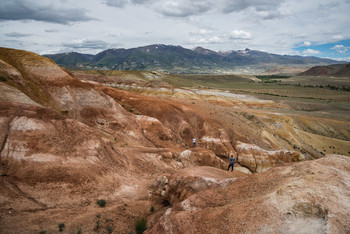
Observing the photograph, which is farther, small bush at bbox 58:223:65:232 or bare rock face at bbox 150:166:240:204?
bare rock face at bbox 150:166:240:204

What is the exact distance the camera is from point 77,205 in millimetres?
15367

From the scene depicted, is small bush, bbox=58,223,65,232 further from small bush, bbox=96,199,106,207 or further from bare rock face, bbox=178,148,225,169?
bare rock face, bbox=178,148,225,169

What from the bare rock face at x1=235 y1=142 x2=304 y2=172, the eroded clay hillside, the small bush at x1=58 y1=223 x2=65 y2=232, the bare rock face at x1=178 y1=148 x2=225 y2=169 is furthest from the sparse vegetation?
the bare rock face at x1=235 y1=142 x2=304 y2=172

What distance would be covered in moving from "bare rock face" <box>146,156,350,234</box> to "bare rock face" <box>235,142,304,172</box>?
68.3ft

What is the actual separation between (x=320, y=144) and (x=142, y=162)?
43222 mm

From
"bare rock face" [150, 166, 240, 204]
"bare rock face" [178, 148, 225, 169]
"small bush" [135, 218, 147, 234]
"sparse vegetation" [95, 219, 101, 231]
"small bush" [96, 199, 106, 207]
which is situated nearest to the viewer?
"sparse vegetation" [95, 219, 101, 231]

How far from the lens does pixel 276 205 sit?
9.12 m

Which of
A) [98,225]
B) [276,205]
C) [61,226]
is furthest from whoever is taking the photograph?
[98,225]

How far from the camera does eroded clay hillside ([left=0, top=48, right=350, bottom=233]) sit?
9.62 m

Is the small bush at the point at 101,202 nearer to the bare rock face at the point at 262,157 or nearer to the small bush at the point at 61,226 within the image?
the small bush at the point at 61,226

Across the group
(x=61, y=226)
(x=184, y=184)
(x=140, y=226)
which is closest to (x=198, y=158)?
(x=184, y=184)

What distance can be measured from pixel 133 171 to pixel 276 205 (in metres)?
16.5

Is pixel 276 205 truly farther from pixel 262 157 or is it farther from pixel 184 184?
pixel 262 157

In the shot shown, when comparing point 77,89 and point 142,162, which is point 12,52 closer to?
point 77,89
